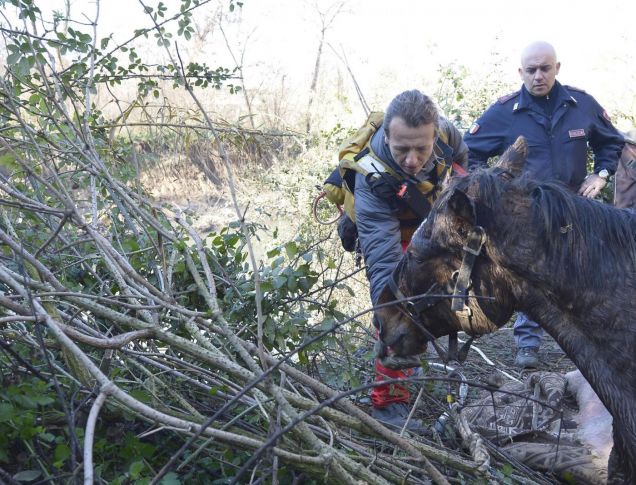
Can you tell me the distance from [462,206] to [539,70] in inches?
118

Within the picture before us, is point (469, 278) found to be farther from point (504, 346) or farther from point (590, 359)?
point (504, 346)

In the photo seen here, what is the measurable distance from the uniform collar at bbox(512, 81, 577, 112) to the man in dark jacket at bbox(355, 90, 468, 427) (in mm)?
1790

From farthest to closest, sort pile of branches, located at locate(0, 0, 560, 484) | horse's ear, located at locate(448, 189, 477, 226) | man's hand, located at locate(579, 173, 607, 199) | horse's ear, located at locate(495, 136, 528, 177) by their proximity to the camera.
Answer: man's hand, located at locate(579, 173, 607, 199), horse's ear, located at locate(495, 136, 528, 177), horse's ear, located at locate(448, 189, 477, 226), pile of branches, located at locate(0, 0, 560, 484)

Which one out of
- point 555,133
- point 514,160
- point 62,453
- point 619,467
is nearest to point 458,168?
point 514,160

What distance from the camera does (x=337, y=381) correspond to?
13.1ft

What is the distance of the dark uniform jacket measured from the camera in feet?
17.7

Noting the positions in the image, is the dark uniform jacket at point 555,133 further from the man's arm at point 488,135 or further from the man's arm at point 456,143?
the man's arm at point 456,143

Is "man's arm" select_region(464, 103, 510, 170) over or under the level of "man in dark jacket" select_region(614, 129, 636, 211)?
over

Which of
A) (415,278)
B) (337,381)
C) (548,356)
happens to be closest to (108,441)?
(337,381)

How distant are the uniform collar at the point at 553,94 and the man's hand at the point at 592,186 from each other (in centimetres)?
66

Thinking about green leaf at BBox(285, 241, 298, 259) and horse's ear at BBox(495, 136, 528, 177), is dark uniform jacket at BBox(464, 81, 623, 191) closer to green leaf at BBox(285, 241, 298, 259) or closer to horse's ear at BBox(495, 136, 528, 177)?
horse's ear at BBox(495, 136, 528, 177)

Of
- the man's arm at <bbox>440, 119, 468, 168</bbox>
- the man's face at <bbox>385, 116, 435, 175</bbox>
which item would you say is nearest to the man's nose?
the man's face at <bbox>385, 116, 435, 175</bbox>

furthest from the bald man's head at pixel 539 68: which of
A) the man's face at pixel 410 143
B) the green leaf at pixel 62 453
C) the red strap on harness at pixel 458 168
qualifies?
the green leaf at pixel 62 453

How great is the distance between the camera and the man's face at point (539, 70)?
5.43 m
